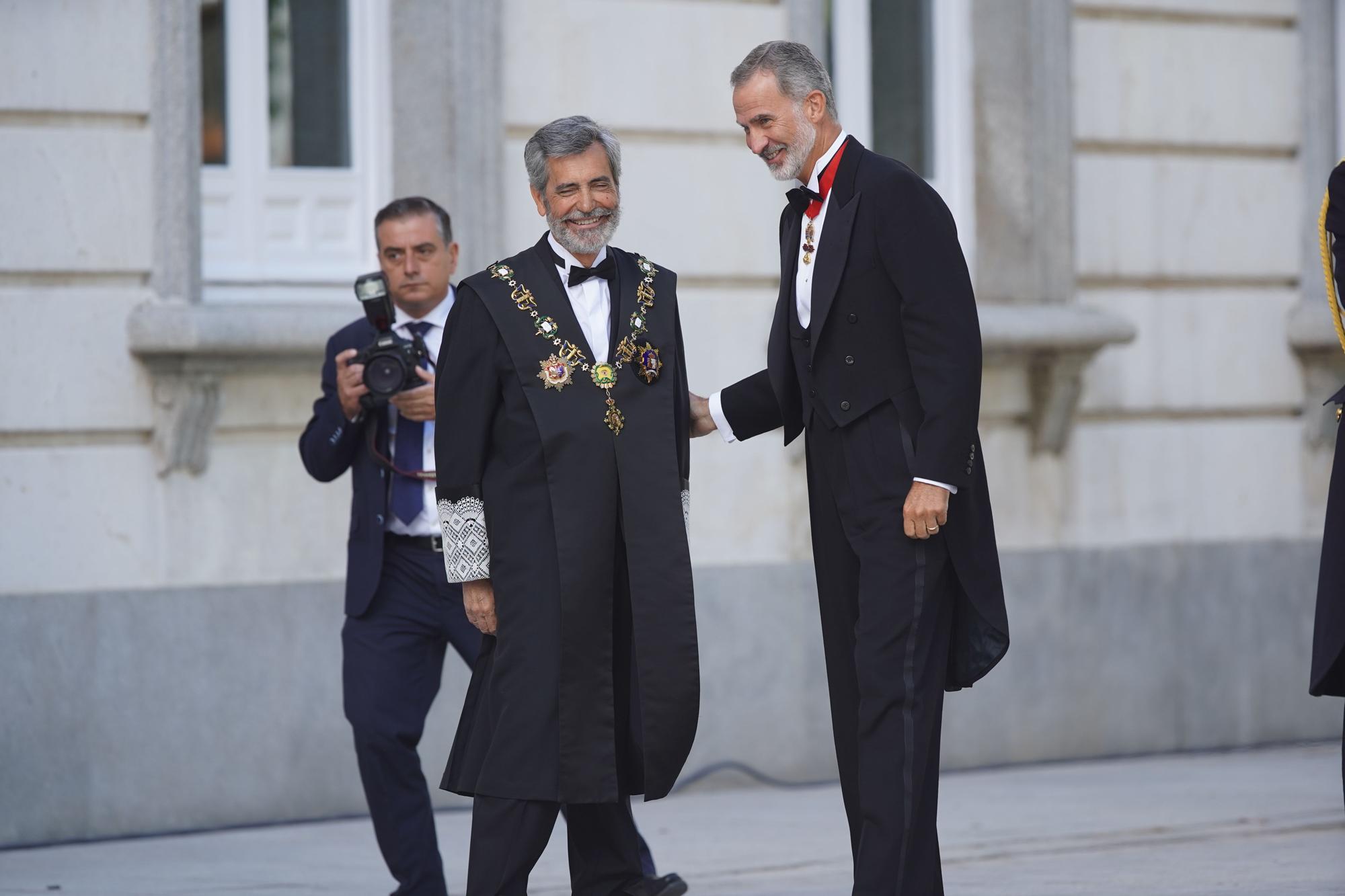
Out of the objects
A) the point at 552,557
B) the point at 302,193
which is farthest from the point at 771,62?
the point at 302,193

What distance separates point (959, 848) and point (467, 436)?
2977mm

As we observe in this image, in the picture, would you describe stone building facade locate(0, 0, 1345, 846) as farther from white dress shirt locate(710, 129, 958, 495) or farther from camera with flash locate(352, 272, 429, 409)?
white dress shirt locate(710, 129, 958, 495)

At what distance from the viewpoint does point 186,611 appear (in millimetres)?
7422

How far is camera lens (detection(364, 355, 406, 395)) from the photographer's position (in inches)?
223

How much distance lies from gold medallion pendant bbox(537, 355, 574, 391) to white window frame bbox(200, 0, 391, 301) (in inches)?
130

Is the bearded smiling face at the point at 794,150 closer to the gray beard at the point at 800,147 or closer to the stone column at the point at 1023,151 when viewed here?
the gray beard at the point at 800,147

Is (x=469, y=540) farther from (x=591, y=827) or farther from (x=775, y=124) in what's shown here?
(x=775, y=124)

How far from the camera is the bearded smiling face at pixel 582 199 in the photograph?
472cm

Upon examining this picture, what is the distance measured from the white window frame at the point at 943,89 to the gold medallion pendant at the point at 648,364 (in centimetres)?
443

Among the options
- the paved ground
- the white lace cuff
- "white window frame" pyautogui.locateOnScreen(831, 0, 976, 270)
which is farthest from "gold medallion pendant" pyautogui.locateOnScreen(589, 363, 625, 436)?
"white window frame" pyautogui.locateOnScreen(831, 0, 976, 270)

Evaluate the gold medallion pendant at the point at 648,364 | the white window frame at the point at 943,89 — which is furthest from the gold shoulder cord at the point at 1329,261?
the white window frame at the point at 943,89

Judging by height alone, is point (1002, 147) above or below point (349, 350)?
above

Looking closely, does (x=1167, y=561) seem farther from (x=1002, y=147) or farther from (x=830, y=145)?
(x=830, y=145)

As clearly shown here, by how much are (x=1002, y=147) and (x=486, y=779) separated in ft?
17.3
